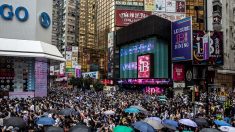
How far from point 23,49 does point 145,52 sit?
30054mm

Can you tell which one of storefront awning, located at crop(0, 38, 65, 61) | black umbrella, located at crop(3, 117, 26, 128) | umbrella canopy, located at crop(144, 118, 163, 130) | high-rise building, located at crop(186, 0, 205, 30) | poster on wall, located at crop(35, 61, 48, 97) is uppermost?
high-rise building, located at crop(186, 0, 205, 30)

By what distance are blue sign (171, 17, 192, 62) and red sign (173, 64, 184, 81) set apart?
1.57m

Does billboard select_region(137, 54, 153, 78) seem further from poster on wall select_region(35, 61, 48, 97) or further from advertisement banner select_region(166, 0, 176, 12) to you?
advertisement banner select_region(166, 0, 176, 12)

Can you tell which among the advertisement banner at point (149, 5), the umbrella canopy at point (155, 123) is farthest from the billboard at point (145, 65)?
the umbrella canopy at point (155, 123)

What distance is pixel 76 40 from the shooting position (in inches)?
5330

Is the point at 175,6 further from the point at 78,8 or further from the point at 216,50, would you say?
the point at 78,8

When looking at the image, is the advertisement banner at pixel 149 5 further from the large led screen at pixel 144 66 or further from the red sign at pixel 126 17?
the large led screen at pixel 144 66

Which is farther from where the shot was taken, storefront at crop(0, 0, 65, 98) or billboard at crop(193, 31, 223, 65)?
billboard at crop(193, 31, 223, 65)

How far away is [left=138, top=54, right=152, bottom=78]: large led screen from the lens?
60438 mm

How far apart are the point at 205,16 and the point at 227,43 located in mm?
20075

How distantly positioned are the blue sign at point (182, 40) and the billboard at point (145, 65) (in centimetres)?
393

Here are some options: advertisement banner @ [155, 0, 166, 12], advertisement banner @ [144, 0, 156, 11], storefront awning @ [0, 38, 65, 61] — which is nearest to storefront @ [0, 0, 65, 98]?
storefront awning @ [0, 38, 65, 61]

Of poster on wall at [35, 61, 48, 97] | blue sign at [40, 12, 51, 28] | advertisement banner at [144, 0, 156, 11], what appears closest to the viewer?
poster on wall at [35, 61, 48, 97]

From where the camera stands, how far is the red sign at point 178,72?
59625 millimetres
